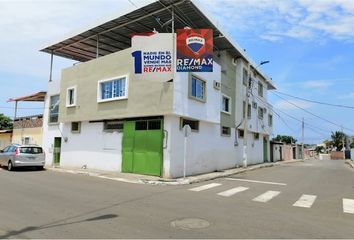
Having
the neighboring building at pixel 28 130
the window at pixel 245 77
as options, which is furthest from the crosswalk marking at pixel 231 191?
the neighboring building at pixel 28 130

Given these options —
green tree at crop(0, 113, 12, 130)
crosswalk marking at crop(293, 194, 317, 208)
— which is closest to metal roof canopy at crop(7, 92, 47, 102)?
green tree at crop(0, 113, 12, 130)

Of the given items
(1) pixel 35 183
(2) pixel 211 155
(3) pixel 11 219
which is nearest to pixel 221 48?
(2) pixel 211 155

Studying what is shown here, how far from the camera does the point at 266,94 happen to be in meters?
40.8

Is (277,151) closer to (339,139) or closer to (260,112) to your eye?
(260,112)

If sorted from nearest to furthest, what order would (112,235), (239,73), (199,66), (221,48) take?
1. (112,235)
2. (199,66)
3. (221,48)
4. (239,73)

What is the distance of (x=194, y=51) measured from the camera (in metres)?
18.4

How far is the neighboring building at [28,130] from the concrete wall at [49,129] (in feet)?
3.27

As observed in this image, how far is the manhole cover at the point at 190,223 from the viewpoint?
7781 millimetres

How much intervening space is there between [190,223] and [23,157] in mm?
16324

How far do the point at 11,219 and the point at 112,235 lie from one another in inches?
110

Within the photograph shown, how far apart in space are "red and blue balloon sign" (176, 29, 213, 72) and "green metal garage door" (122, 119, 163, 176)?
333cm

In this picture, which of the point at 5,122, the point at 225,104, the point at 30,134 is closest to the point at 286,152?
the point at 225,104

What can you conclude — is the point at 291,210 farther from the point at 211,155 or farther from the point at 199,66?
the point at 211,155

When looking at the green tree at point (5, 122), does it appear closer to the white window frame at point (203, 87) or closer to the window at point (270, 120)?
the window at point (270, 120)
